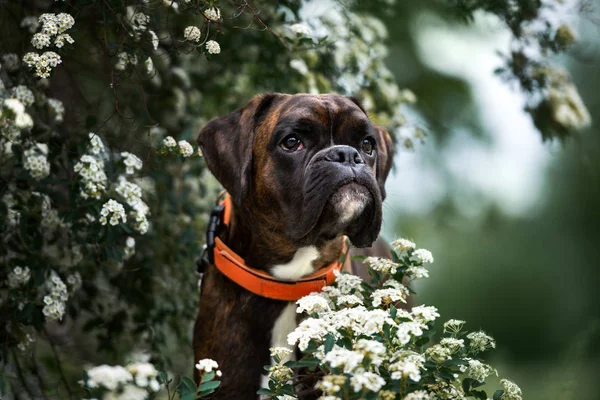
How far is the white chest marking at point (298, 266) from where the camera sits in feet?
11.0

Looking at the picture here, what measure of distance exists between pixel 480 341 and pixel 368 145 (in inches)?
45.1

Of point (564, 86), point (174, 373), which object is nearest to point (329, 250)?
point (174, 373)

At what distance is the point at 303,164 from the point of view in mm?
3195

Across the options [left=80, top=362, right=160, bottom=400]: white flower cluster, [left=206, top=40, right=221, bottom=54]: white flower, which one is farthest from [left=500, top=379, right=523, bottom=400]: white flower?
[left=206, top=40, right=221, bottom=54]: white flower

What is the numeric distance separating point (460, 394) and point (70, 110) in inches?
109

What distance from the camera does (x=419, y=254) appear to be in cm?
298

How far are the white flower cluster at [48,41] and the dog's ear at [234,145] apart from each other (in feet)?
2.52

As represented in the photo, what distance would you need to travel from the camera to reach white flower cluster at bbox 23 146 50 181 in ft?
10.9

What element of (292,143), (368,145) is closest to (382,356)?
(292,143)

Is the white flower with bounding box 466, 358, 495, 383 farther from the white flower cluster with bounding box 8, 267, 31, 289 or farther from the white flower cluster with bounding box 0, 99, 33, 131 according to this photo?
the white flower cluster with bounding box 8, 267, 31, 289

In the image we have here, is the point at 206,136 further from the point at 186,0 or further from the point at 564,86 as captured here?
the point at 564,86

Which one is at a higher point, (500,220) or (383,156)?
(383,156)

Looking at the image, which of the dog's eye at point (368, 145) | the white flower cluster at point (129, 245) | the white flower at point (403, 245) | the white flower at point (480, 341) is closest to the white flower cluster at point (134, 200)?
the white flower cluster at point (129, 245)

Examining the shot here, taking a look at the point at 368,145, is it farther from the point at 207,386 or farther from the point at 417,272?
the point at 207,386
